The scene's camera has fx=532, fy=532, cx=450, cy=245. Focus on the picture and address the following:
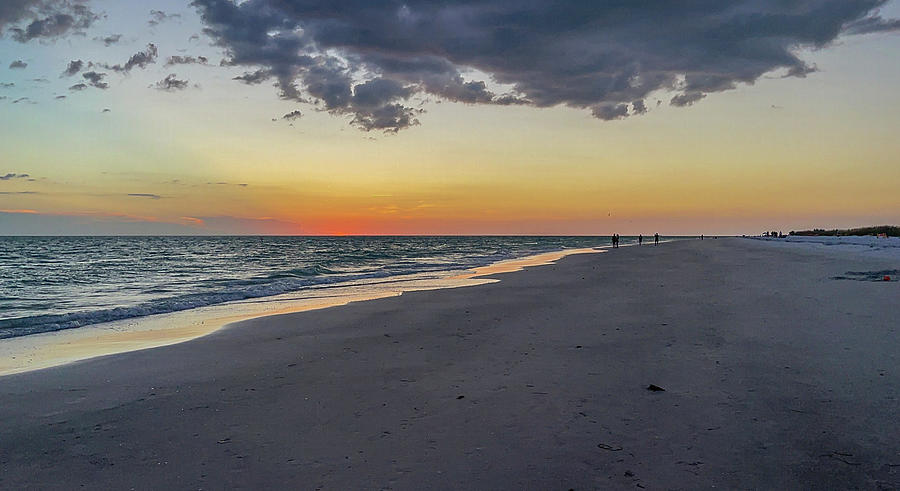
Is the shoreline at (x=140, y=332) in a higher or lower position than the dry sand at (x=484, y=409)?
lower

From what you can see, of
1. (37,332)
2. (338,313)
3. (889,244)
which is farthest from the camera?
(889,244)

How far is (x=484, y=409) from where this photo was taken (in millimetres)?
6020

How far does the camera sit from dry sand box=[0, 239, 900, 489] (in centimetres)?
445

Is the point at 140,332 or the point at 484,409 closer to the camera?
the point at 484,409

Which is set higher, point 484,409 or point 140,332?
point 484,409

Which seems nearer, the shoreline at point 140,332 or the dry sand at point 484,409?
the dry sand at point 484,409

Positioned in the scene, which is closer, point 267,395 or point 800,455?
point 800,455

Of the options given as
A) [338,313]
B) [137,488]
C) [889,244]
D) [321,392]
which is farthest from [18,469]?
[889,244]

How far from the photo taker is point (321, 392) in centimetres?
689

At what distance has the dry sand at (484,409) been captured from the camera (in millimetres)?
4449

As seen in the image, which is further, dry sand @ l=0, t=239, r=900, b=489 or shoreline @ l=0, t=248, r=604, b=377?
shoreline @ l=0, t=248, r=604, b=377

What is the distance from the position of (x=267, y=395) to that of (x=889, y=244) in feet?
175

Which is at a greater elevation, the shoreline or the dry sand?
the dry sand

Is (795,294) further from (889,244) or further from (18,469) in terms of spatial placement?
(889,244)
